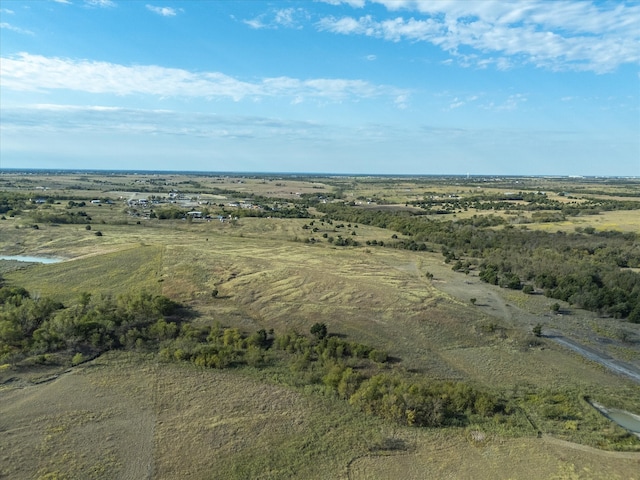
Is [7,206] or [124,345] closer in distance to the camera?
[124,345]

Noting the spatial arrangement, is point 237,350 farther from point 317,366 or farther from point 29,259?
point 29,259

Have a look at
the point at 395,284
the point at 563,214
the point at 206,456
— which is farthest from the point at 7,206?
the point at 563,214

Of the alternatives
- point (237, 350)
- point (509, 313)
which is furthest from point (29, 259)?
point (509, 313)

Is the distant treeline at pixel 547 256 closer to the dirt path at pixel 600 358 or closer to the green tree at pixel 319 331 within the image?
the dirt path at pixel 600 358

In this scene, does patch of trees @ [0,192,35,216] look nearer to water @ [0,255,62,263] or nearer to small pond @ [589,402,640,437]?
water @ [0,255,62,263]

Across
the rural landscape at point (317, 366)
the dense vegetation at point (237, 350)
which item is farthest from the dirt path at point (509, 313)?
the dense vegetation at point (237, 350)

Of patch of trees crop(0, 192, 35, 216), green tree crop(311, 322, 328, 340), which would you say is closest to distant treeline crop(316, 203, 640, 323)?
green tree crop(311, 322, 328, 340)

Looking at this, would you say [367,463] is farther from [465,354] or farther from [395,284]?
[395,284]
